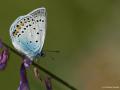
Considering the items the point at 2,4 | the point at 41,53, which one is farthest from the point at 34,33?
the point at 2,4

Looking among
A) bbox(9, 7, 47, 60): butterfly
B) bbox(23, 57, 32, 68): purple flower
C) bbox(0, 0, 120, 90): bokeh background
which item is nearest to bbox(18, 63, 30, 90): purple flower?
bbox(23, 57, 32, 68): purple flower

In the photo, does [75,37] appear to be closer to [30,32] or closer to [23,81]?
[30,32]

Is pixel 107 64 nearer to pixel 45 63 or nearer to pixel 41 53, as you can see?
pixel 45 63

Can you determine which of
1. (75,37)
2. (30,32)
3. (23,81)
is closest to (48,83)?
(23,81)

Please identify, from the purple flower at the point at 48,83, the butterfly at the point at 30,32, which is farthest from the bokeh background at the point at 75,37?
the purple flower at the point at 48,83

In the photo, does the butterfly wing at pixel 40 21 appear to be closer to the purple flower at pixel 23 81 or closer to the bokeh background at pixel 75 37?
the purple flower at pixel 23 81

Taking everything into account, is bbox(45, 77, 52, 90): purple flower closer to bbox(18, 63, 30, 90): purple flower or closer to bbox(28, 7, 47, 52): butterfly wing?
bbox(18, 63, 30, 90): purple flower
